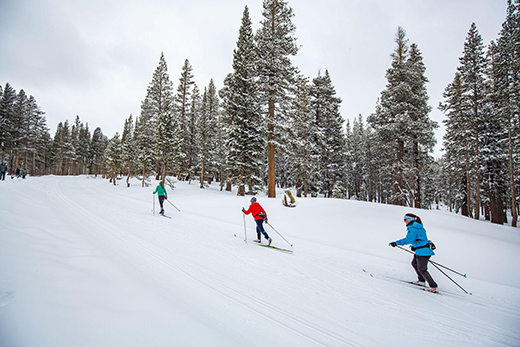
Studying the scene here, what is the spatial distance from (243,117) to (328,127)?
496 inches

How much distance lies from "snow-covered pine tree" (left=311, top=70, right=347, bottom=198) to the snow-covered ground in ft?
62.2

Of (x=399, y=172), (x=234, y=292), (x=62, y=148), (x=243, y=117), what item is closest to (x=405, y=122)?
(x=399, y=172)

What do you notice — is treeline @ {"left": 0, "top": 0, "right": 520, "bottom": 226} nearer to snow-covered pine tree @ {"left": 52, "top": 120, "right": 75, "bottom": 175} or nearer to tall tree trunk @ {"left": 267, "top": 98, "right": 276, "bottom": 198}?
tall tree trunk @ {"left": 267, "top": 98, "right": 276, "bottom": 198}

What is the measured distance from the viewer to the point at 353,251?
828 centimetres

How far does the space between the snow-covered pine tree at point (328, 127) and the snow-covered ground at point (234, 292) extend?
1895 centimetres

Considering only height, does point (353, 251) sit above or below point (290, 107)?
below

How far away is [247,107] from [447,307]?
19.0 metres

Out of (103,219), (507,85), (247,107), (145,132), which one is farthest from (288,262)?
A: (145,132)

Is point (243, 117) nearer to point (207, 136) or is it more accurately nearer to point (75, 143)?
point (207, 136)

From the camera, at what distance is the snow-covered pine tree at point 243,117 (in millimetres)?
20094

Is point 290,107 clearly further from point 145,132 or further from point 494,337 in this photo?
point 145,132

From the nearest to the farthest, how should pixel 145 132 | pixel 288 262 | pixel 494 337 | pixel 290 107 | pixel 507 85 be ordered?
pixel 494 337 → pixel 288 262 → pixel 507 85 → pixel 290 107 → pixel 145 132

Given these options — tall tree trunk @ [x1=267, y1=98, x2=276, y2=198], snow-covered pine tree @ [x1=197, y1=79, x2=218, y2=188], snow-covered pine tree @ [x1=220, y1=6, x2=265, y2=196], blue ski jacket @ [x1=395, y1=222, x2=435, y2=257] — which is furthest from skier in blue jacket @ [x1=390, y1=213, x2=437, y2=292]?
snow-covered pine tree @ [x1=197, y1=79, x2=218, y2=188]

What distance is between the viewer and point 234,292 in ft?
14.6
